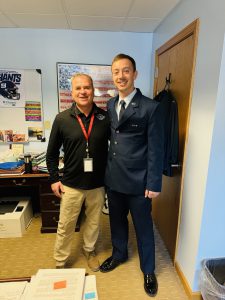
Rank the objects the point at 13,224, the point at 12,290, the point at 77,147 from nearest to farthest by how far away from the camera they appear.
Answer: the point at 12,290 < the point at 77,147 < the point at 13,224

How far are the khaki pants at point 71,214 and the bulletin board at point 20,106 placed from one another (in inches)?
50.5

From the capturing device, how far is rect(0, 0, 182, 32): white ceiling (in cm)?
186

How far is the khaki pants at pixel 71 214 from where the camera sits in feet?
5.76

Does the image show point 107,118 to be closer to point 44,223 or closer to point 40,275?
point 40,275

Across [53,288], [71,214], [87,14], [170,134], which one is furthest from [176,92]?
[53,288]

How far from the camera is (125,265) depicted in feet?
6.50

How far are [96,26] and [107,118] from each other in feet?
4.33

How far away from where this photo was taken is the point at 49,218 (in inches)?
95.8

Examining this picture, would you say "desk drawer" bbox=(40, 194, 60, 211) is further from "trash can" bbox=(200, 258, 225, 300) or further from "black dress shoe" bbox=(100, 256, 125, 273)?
"trash can" bbox=(200, 258, 225, 300)

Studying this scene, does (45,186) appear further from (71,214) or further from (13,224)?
(71,214)

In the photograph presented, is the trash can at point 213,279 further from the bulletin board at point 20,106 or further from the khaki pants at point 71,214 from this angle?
the bulletin board at point 20,106

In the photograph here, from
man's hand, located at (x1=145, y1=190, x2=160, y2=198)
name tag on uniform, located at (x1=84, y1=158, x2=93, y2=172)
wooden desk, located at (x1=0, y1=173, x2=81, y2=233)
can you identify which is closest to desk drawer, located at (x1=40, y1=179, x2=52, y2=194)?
wooden desk, located at (x1=0, y1=173, x2=81, y2=233)

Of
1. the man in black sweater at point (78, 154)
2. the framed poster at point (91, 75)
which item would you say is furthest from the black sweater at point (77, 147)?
the framed poster at point (91, 75)

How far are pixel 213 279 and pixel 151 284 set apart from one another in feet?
1.58
